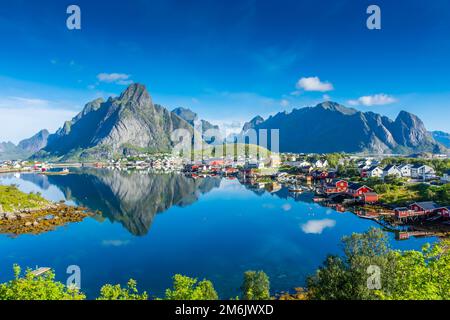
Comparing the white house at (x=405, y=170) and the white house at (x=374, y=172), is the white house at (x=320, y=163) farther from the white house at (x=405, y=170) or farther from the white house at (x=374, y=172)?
the white house at (x=405, y=170)

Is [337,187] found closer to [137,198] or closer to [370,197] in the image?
[370,197]

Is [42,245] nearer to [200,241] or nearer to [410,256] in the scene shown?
[200,241]

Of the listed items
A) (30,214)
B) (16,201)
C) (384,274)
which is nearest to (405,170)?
(384,274)

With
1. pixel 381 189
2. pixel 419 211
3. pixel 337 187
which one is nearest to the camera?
pixel 419 211

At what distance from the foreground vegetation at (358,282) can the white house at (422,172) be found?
6626cm

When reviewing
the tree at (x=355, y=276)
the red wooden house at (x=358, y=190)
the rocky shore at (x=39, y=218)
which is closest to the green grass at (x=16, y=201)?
the rocky shore at (x=39, y=218)

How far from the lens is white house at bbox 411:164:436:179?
70.2m

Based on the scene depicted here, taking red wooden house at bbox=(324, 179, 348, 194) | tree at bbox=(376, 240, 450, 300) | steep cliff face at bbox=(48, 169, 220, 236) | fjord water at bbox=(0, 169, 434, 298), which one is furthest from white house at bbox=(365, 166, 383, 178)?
tree at bbox=(376, 240, 450, 300)

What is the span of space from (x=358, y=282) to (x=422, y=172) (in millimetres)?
72597

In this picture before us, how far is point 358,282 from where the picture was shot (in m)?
13.5

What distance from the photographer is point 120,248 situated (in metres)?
33.2

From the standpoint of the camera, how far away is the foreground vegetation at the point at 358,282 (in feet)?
35.1
